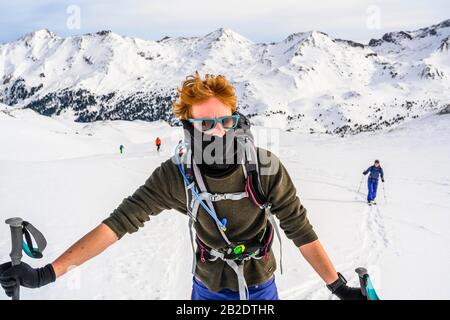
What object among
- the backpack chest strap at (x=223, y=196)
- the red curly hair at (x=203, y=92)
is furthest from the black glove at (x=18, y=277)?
the red curly hair at (x=203, y=92)

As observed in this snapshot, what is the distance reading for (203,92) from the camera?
250cm

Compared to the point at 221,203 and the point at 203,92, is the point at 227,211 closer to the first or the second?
the point at 221,203

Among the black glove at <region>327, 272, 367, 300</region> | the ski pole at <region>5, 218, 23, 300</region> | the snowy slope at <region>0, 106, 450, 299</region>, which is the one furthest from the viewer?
the snowy slope at <region>0, 106, 450, 299</region>

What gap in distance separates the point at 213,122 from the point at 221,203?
571mm

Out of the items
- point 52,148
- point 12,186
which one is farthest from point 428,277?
point 52,148

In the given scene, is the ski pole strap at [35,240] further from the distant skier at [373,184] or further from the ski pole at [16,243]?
the distant skier at [373,184]

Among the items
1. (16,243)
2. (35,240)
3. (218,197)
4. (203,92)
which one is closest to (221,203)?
(218,197)

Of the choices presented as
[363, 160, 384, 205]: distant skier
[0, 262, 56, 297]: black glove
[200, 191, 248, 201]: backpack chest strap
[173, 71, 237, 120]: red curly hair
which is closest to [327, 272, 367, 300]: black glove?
[200, 191, 248, 201]: backpack chest strap

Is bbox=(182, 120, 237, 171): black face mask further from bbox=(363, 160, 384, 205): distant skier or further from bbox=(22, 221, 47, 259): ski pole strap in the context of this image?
bbox=(363, 160, 384, 205): distant skier

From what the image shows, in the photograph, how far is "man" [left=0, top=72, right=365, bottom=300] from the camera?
2533mm

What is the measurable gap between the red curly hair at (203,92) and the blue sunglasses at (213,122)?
78 mm

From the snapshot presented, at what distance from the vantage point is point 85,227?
11031mm

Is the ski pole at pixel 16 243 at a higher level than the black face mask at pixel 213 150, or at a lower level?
lower

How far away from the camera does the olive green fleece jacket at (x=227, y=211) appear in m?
2.56
